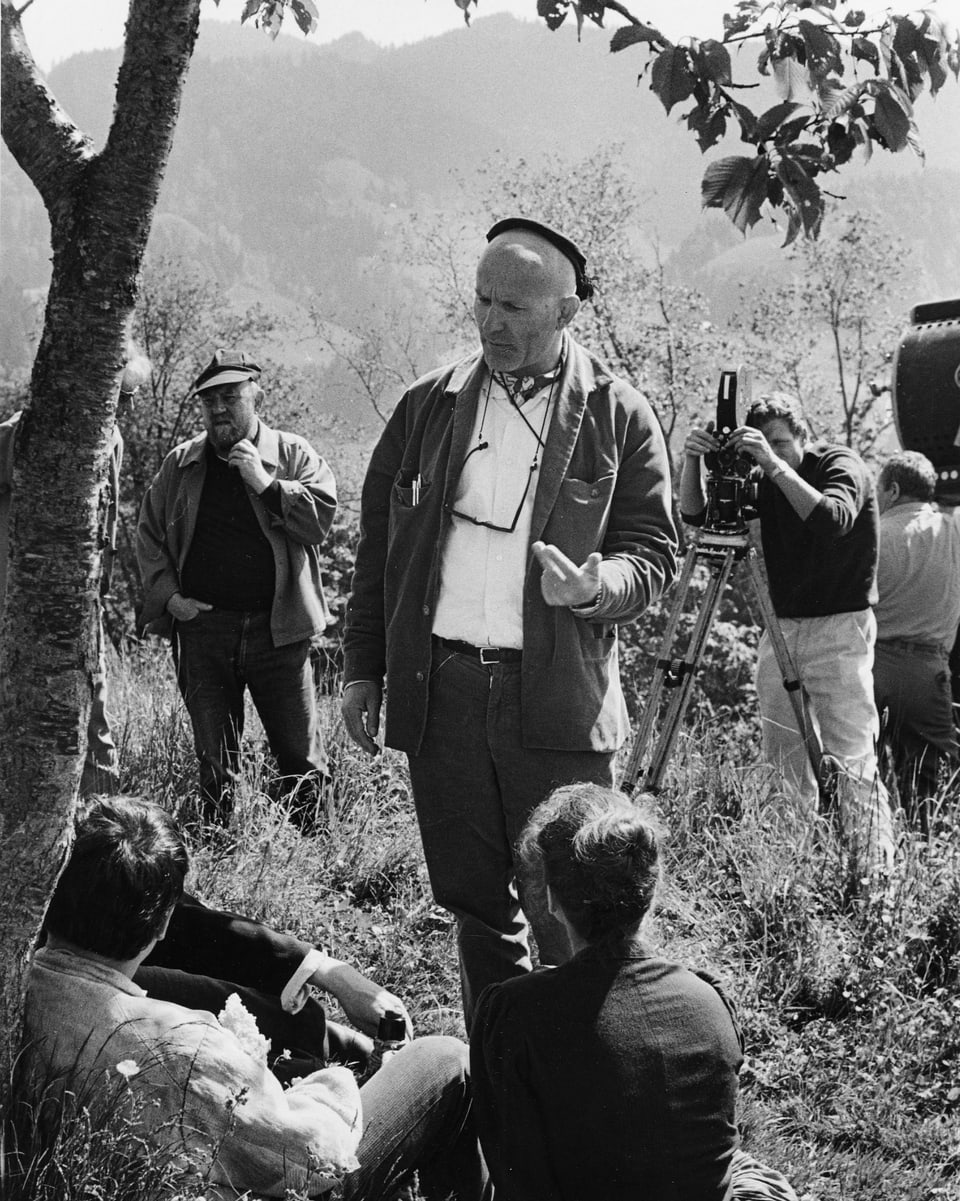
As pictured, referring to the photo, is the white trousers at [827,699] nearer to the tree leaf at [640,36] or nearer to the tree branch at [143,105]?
the tree leaf at [640,36]

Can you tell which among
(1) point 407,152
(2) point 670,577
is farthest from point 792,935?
(1) point 407,152

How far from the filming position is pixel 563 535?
9.81ft

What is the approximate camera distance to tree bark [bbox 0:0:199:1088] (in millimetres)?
2178

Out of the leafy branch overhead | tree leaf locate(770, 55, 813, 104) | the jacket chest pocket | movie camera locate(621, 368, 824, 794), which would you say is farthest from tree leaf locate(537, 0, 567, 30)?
movie camera locate(621, 368, 824, 794)

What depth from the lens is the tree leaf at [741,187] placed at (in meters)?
2.81

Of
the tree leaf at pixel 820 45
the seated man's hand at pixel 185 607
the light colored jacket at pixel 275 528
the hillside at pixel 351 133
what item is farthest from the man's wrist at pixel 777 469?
the hillside at pixel 351 133

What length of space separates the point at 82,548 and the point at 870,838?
9.60ft

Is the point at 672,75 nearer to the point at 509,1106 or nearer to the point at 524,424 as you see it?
the point at 524,424

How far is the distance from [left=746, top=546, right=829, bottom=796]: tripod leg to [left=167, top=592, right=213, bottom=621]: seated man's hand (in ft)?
6.70

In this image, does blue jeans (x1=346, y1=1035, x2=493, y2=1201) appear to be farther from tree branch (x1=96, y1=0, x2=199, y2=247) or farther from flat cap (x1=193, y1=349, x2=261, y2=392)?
flat cap (x1=193, y1=349, x2=261, y2=392)

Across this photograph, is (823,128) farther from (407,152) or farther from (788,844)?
(407,152)

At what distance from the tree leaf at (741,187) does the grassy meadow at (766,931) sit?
201cm

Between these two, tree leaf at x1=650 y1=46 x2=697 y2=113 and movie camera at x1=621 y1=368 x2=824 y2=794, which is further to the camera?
movie camera at x1=621 y1=368 x2=824 y2=794

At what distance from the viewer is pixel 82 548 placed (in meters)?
2.23
